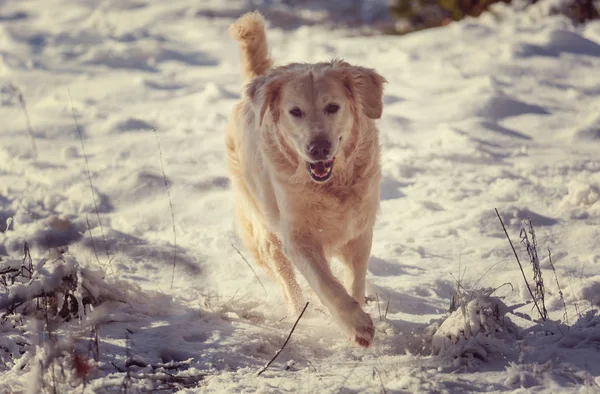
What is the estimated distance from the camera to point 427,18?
1248 cm

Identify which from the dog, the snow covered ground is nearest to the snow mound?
the snow covered ground

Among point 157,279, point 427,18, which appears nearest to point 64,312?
point 157,279

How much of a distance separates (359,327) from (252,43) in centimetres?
238

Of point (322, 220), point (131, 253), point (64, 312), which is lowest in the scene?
point (131, 253)

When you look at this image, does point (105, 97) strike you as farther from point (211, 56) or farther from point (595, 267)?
point (595, 267)

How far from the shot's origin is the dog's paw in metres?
3.03

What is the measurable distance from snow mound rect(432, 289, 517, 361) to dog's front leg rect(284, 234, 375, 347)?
0.31m

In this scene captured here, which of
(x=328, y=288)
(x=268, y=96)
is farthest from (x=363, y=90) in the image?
(x=328, y=288)

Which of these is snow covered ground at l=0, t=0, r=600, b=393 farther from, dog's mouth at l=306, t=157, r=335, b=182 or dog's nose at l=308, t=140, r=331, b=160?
dog's nose at l=308, t=140, r=331, b=160

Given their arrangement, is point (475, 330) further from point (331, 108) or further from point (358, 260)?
point (331, 108)

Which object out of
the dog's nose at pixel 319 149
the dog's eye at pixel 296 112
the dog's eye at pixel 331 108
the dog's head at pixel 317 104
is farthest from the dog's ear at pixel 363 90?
the dog's nose at pixel 319 149

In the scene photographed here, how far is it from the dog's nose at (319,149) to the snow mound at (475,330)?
3.13 feet

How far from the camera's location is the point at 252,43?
4.75m

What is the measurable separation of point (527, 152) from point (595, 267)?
2.48 metres
